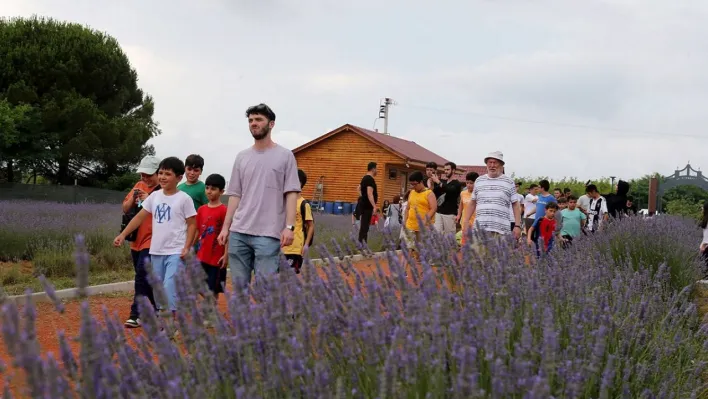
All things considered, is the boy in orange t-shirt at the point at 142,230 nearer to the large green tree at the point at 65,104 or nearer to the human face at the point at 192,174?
the human face at the point at 192,174

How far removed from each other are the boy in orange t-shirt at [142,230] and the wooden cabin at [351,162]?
33.2 metres

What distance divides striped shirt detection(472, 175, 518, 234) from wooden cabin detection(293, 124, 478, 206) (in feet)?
105

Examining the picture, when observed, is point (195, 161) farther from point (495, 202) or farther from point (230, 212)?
point (495, 202)

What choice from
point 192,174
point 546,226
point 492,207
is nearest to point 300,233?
point 192,174

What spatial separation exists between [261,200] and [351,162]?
3628 cm

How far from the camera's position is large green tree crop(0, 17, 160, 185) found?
3469cm

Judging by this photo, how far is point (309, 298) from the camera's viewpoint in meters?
2.76

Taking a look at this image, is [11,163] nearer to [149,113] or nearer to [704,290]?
[149,113]

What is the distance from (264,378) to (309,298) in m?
0.58

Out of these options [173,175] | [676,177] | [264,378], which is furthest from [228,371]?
[676,177]

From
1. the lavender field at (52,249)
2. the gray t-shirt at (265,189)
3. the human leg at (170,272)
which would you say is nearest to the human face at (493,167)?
the lavender field at (52,249)

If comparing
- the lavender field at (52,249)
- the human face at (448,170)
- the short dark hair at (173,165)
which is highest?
the human face at (448,170)

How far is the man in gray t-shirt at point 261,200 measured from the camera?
5.46 metres

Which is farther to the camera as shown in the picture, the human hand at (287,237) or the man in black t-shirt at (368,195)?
the man in black t-shirt at (368,195)
